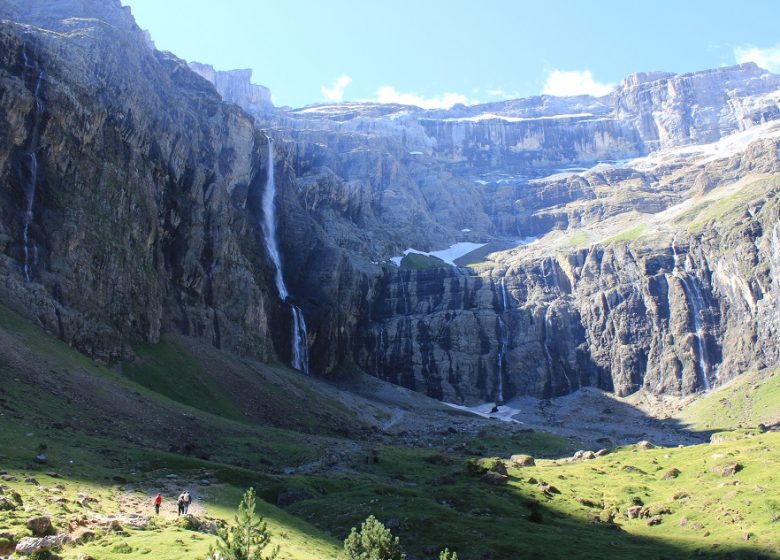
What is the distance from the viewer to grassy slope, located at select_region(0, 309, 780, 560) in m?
47.2

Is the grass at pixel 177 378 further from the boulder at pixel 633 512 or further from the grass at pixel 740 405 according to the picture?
the grass at pixel 740 405

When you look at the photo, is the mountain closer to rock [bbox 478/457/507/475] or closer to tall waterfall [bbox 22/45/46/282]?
tall waterfall [bbox 22/45/46/282]

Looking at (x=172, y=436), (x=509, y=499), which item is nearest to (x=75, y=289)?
(x=172, y=436)

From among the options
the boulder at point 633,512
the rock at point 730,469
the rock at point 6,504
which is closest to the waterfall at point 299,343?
the boulder at point 633,512

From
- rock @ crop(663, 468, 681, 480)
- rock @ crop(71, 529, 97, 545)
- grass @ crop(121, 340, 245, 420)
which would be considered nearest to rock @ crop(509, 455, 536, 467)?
rock @ crop(663, 468, 681, 480)

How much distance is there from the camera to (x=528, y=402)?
634ft

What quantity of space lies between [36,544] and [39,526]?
2.54m

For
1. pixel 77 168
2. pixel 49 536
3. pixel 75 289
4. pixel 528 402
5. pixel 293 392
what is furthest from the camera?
pixel 528 402

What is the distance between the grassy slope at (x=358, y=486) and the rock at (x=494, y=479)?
1.27 metres

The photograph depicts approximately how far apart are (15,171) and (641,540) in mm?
103842

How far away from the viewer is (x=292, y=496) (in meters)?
62.5

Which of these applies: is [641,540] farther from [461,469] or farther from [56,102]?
[56,102]

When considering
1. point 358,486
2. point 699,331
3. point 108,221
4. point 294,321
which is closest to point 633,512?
point 358,486

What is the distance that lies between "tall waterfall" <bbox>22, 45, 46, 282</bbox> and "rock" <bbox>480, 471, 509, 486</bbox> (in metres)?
72.1
